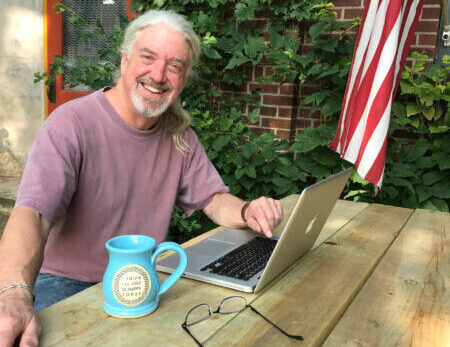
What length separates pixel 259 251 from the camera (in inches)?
57.7

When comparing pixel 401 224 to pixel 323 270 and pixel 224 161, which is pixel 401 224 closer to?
pixel 323 270

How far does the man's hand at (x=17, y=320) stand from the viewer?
2.70 feet

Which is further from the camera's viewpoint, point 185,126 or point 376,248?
point 185,126

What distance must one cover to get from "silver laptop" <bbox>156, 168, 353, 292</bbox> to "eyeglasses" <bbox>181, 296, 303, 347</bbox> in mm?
65

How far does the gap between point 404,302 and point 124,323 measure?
2.17ft

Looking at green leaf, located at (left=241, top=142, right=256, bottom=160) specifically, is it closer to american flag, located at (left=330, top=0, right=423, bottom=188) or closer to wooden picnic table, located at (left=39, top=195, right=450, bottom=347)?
american flag, located at (left=330, top=0, right=423, bottom=188)

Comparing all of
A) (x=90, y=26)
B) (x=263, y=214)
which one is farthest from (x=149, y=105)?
(x=90, y=26)

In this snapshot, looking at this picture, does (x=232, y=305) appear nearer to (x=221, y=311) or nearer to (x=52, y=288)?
(x=221, y=311)

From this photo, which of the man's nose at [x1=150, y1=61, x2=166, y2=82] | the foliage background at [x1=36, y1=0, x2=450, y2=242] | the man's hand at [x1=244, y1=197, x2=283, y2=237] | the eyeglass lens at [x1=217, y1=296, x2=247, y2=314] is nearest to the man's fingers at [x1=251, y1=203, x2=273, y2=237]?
the man's hand at [x1=244, y1=197, x2=283, y2=237]

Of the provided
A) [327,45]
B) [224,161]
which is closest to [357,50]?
[327,45]

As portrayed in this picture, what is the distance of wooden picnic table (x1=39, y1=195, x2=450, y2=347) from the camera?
91 centimetres

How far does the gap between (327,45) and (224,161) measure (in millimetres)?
1007

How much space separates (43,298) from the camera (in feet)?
4.82

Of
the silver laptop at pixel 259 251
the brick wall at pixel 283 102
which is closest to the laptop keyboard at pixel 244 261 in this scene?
the silver laptop at pixel 259 251
